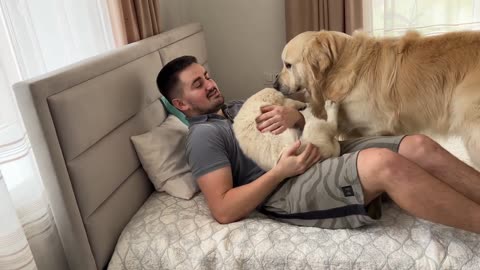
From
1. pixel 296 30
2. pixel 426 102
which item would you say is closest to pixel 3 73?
pixel 426 102

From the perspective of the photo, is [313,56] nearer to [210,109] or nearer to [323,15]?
[210,109]

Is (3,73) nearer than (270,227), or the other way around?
(3,73)

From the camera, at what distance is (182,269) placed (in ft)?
4.67

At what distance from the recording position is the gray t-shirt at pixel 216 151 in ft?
5.15

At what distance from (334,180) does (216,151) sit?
462 millimetres

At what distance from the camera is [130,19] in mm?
2100

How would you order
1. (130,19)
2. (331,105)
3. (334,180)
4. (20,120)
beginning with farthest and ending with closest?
(130,19) < (331,105) < (334,180) < (20,120)

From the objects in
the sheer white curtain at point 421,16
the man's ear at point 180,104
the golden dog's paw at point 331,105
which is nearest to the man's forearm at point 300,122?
the golden dog's paw at point 331,105

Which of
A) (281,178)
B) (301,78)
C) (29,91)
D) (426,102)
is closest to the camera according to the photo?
(29,91)

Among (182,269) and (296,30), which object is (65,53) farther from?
(296,30)

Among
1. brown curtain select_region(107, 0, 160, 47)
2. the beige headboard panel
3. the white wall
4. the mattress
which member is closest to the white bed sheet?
the mattress

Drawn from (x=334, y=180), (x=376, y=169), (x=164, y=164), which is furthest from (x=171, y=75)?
(x=376, y=169)

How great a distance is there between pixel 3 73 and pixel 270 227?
3.30ft

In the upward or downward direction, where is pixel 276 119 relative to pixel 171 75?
downward
